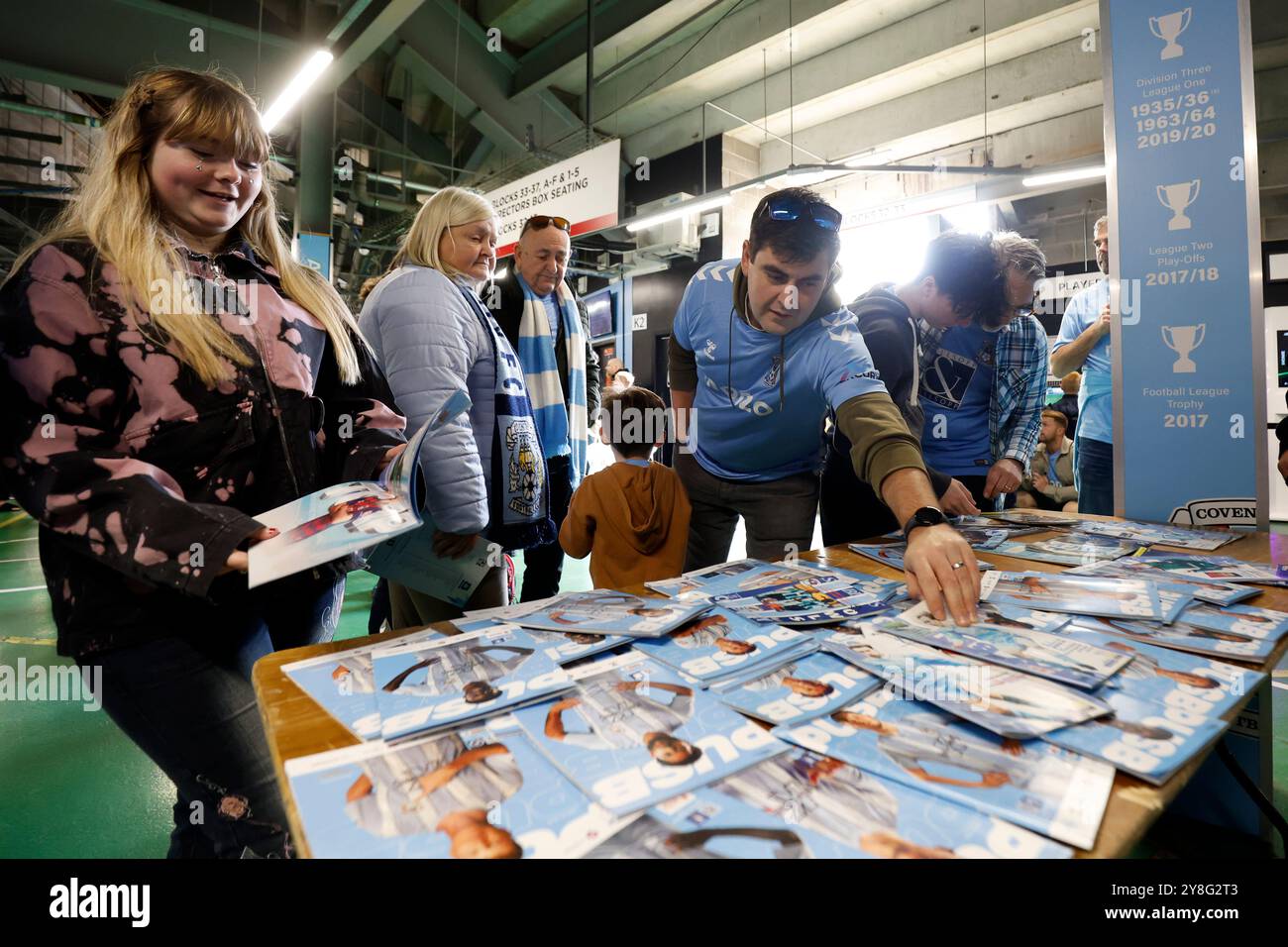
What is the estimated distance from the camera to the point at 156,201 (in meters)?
0.87

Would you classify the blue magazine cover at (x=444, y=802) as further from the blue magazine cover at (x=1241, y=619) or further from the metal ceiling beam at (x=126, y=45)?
the metal ceiling beam at (x=126, y=45)

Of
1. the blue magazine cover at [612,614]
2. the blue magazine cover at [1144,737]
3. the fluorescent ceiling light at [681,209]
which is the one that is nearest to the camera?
the blue magazine cover at [1144,737]

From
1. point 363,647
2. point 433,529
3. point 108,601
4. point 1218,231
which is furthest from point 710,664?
point 1218,231

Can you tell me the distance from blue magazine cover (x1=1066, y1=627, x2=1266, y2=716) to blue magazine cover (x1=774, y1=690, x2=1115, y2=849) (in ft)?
0.71

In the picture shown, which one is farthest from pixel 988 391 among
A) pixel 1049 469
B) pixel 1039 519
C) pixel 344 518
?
pixel 1049 469

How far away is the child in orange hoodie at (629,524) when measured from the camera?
1.94 meters

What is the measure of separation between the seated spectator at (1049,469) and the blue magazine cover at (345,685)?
4.88m

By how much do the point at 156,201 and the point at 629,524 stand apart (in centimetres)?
132

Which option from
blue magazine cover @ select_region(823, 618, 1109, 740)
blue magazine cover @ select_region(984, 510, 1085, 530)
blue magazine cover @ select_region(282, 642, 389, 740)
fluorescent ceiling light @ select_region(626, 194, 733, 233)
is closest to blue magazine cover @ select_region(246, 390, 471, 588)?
blue magazine cover @ select_region(282, 642, 389, 740)

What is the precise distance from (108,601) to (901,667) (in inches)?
36.8

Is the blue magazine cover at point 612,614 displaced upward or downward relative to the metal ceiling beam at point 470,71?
downward

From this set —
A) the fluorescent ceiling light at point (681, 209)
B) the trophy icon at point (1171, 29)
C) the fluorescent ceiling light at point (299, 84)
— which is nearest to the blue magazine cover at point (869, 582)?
the trophy icon at point (1171, 29)

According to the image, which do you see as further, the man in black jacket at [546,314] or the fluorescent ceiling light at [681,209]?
the fluorescent ceiling light at [681,209]

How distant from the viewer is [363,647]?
0.87 metres
